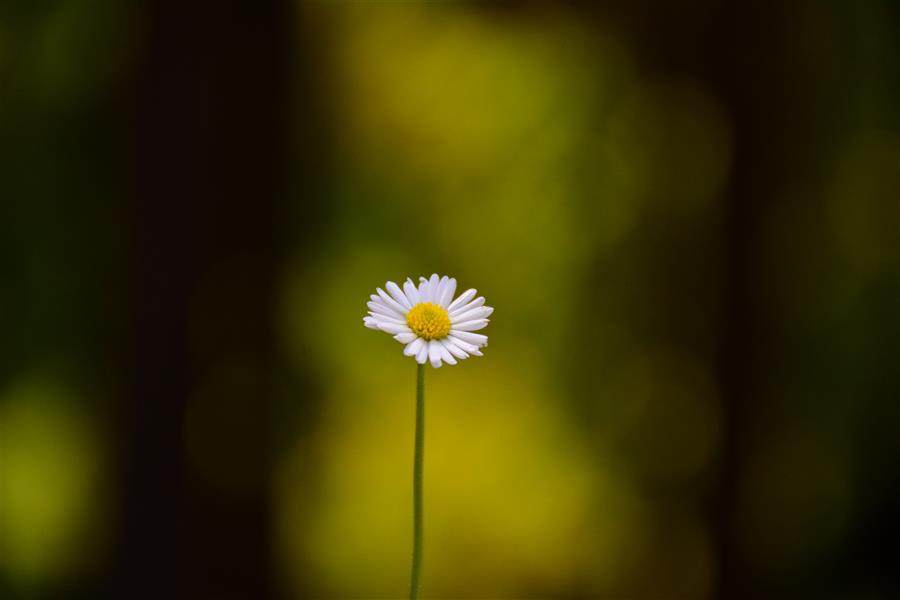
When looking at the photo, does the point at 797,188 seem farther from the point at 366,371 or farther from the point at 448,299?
the point at 448,299

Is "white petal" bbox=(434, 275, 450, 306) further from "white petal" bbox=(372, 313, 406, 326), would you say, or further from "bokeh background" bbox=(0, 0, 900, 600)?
"bokeh background" bbox=(0, 0, 900, 600)

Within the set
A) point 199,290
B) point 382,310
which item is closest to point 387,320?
point 382,310

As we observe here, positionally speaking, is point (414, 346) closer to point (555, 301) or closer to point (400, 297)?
point (400, 297)

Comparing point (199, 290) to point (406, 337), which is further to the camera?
point (199, 290)

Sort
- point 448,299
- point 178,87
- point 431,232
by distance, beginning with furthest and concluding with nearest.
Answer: point 431,232, point 178,87, point 448,299

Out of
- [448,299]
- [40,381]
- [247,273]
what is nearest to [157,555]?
[40,381]

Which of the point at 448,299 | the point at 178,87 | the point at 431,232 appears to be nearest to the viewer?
the point at 448,299

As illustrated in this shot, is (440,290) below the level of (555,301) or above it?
below
